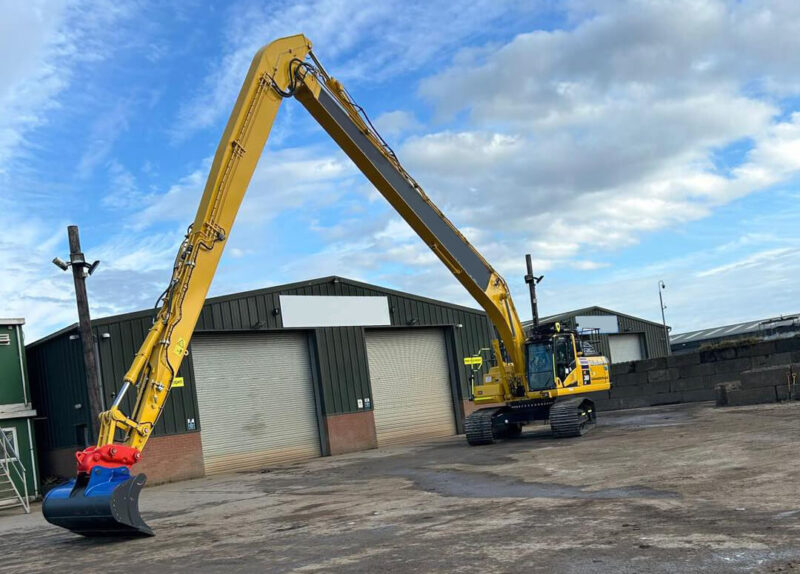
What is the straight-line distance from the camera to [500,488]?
44.5 feet

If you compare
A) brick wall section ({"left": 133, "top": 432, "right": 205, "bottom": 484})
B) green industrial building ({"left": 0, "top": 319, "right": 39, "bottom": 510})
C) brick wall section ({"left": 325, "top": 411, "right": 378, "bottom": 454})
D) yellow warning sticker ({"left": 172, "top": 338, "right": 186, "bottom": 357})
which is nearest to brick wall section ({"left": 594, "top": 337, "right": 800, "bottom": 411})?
brick wall section ({"left": 325, "top": 411, "right": 378, "bottom": 454})

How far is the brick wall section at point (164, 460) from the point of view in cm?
2319

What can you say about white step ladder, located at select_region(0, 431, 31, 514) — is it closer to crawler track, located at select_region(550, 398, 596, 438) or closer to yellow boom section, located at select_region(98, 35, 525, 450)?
yellow boom section, located at select_region(98, 35, 525, 450)

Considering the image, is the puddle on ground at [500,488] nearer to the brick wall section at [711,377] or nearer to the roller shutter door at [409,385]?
the brick wall section at [711,377]

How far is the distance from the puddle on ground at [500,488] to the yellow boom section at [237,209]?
5304mm

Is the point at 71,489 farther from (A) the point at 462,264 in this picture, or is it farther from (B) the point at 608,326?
(B) the point at 608,326

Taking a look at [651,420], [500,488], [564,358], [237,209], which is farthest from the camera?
[651,420]

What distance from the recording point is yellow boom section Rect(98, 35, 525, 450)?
12617 mm

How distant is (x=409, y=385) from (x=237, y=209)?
18.0 m

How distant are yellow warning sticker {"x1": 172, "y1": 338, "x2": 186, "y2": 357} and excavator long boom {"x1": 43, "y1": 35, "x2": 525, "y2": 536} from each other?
17mm

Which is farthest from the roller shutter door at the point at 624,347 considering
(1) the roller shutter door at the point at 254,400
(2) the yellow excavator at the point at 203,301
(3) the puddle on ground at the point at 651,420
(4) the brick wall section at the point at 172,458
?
(4) the brick wall section at the point at 172,458

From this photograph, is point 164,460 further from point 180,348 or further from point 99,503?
point 99,503

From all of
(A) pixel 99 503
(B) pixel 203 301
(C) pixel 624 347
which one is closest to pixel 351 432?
(B) pixel 203 301

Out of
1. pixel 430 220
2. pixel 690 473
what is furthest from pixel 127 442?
pixel 430 220
